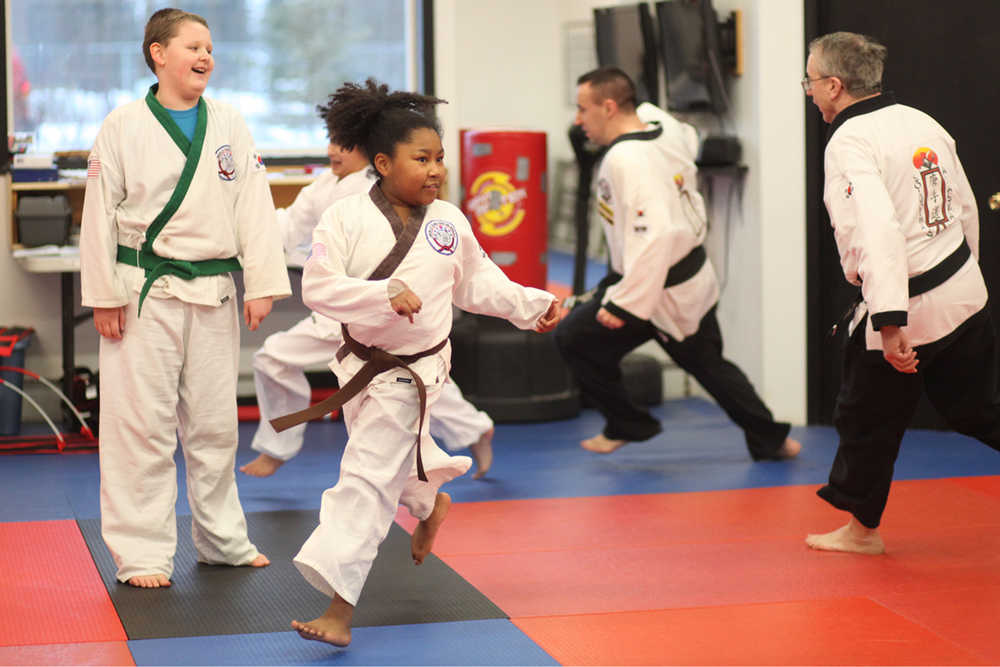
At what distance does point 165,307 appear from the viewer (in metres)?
3.58

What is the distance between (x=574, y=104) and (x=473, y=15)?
78 cm

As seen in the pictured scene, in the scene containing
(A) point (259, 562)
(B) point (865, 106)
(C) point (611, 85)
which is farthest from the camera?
(C) point (611, 85)

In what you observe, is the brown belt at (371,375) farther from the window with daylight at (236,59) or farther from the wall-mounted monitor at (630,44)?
the window with daylight at (236,59)

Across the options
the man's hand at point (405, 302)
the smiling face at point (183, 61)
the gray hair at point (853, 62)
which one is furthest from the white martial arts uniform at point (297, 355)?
the man's hand at point (405, 302)

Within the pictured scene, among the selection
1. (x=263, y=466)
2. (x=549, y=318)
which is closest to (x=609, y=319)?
(x=263, y=466)

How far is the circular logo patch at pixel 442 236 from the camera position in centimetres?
315

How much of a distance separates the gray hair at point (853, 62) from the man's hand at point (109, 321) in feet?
6.92

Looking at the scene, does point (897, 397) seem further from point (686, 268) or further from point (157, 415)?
point (157, 415)

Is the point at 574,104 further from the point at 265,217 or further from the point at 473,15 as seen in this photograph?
the point at 265,217

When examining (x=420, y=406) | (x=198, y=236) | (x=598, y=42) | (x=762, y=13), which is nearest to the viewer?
(x=420, y=406)

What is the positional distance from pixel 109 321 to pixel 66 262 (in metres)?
2.75

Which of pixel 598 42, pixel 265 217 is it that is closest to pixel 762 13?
pixel 598 42

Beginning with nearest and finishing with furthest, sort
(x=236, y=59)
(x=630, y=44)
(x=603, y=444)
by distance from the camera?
(x=603, y=444)
(x=630, y=44)
(x=236, y=59)

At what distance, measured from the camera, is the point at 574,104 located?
300 inches
